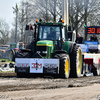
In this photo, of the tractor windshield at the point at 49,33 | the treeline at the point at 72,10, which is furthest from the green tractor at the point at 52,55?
the treeline at the point at 72,10

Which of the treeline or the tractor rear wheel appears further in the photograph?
the treeline

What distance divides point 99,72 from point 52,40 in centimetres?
445

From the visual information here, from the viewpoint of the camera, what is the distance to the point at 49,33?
13172 mm

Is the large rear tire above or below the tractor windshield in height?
below

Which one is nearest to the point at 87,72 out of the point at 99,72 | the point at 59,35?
the point at 99,72

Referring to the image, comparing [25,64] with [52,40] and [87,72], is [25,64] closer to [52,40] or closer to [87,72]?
[52,40]

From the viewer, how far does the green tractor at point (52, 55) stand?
1201 cm

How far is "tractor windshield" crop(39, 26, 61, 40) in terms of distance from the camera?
13023 mm

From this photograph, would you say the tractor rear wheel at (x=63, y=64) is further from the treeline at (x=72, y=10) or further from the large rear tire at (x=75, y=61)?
the treeline at (x=72, y=10)

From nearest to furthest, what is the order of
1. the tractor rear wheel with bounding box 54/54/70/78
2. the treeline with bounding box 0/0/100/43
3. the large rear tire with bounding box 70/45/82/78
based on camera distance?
the tractor rear wheel with bounding box 54/54/70/78 < the large rear tire with bounding box 70/45/82/78 < the treeline with bounding box 0/0/100/43

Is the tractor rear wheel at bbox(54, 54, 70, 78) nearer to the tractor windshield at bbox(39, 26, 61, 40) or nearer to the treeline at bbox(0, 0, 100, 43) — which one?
the tractor windshield at bbox(39, 26, 61, 40)

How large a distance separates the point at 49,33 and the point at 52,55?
111 centimetres

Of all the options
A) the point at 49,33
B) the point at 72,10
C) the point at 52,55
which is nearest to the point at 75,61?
the point at 52,55

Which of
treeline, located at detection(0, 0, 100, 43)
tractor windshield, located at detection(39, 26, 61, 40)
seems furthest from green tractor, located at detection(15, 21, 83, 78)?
treeline, located at detection(0, 0, 100, 43)
